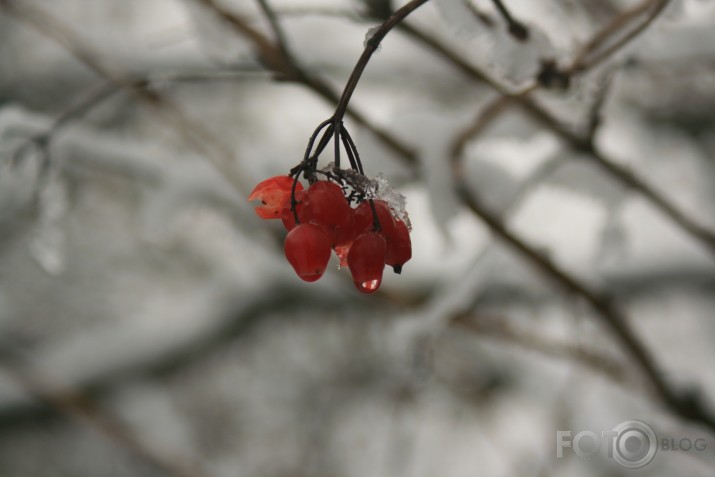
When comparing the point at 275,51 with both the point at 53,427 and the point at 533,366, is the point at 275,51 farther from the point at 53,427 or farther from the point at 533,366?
the point at 53,427

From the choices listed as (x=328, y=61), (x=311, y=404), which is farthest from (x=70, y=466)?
(x=328, y=61)

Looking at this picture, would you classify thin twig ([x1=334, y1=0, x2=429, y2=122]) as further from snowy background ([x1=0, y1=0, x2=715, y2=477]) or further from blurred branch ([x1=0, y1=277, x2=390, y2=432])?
blurred branch ([x1=0, y1=277, x2=390, y2=432])

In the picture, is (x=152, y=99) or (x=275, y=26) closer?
(x=275, y=26)

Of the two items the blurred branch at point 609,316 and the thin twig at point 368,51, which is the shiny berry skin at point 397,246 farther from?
the blurred branch at point 609,316

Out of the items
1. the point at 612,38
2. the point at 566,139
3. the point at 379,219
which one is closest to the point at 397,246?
the point at 379,219

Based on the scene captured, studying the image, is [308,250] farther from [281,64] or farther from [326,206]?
[281,64]

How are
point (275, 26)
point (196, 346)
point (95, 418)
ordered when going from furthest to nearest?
point (196, 346), point (95, 418), point (275, 26)

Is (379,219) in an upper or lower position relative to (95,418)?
lower

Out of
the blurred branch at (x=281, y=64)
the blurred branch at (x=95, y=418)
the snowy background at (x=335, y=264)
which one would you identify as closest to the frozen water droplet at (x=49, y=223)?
the snowy background at (x=335, y=264)
